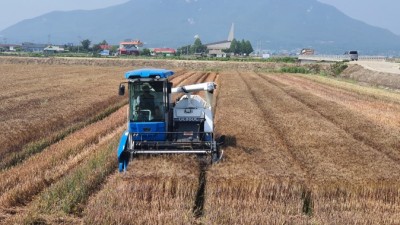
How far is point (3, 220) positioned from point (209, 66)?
76519mm

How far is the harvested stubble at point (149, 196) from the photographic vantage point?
8727 millimetres

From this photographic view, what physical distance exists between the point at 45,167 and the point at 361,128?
1190 cm

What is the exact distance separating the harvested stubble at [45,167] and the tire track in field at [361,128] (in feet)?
29.0

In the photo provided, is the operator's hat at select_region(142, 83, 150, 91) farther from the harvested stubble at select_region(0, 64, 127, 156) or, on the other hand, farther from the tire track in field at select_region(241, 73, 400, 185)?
the harvested stubble at select_region(0, 64, 127, 156)

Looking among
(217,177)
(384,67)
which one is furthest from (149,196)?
(384,67)

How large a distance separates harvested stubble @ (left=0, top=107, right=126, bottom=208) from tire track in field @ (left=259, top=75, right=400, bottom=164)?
348 inches

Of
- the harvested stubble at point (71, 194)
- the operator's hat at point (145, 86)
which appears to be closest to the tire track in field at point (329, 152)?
the operator's hat at point (145, 86)

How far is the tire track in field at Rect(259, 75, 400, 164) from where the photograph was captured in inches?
593

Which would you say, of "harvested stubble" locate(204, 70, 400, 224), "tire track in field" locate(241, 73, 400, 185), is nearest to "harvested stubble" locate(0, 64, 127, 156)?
"harvested stubble" locate(204, 70, 400, 224)

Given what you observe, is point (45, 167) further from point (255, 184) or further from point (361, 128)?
point (361, 128)

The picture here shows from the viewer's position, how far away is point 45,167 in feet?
41.3

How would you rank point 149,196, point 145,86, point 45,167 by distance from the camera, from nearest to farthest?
point 149,196, point 45,167, point 145,86

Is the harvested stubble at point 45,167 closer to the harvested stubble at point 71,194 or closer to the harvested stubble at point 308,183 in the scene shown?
the harvested stubble at point 71,194

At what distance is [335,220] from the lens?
28.7ft
